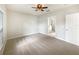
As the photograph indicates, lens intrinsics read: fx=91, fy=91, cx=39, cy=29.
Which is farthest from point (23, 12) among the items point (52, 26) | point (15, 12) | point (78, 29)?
point (52, 26)

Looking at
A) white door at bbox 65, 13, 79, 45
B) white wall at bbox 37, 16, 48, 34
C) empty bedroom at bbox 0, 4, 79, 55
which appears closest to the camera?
empty bedroom at bbox 0, 4, 79, 55

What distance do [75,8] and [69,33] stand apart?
123cm

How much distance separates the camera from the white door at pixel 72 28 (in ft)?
13.5

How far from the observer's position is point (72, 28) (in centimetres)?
437

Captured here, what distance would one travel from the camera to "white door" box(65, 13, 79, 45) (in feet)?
13.5

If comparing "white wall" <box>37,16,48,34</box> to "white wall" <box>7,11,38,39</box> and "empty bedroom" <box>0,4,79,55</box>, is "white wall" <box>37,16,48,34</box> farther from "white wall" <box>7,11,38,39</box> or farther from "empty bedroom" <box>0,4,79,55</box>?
"white wall" <box>7,11,38,39</box>

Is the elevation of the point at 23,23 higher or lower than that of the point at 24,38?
higher

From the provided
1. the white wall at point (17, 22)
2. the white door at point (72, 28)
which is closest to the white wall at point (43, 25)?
the white wall at point (17, 22)

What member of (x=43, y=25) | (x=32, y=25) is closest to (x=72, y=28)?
(x=32, y=25)

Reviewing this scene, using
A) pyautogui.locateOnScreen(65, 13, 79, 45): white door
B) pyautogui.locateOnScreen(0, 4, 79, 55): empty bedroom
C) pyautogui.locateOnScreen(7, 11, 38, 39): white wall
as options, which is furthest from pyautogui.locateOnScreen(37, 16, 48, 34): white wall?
pyautogui.locateOnScreen(65, 13, 79, 45): white door

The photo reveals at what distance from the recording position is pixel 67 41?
4.67 meters

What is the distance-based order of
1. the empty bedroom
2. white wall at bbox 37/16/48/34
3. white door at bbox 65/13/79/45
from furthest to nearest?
white wall at bbox 37/16/48/34 < white door at bbox 65/13/79/45 < the empty bedroom

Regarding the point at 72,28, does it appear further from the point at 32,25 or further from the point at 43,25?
the point at 43,25
